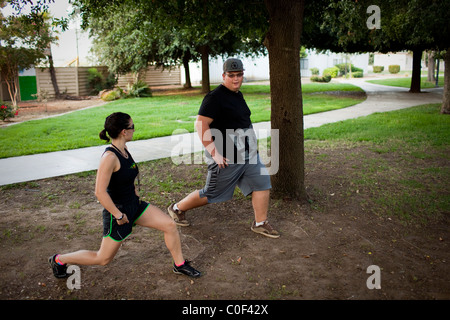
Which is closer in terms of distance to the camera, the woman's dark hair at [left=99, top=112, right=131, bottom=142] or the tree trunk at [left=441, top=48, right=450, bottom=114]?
the woman's dark hair at [left=99, top=112, right=131, bottom=142]

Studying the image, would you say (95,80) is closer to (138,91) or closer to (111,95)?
(111,95)

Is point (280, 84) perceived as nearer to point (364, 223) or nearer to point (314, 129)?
point (364, 223)

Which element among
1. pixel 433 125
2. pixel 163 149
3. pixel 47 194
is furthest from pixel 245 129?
pixel 433 125

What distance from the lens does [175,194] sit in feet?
18.5

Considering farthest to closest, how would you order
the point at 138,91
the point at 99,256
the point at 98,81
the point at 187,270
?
the point at 98,81 < the point at 138,91 < the point at 187,270 < the point at 99,256

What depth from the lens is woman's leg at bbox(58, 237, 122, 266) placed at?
315 centimetres

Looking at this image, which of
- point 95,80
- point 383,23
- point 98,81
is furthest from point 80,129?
point 98,81

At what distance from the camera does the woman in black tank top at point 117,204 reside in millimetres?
2977

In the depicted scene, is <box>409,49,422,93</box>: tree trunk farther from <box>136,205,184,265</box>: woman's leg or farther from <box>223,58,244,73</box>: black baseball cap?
<box>136,205,184,265</box>: woman's leg

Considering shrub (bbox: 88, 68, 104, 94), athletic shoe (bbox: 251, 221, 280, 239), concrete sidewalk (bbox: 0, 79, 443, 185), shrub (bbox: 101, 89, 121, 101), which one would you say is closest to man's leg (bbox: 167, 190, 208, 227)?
athletic shoe (bbox: 251, 221, 280, 239)

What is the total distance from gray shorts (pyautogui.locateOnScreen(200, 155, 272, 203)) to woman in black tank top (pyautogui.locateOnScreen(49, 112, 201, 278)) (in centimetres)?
89

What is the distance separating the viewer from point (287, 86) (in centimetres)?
483

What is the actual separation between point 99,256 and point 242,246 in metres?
1.47
